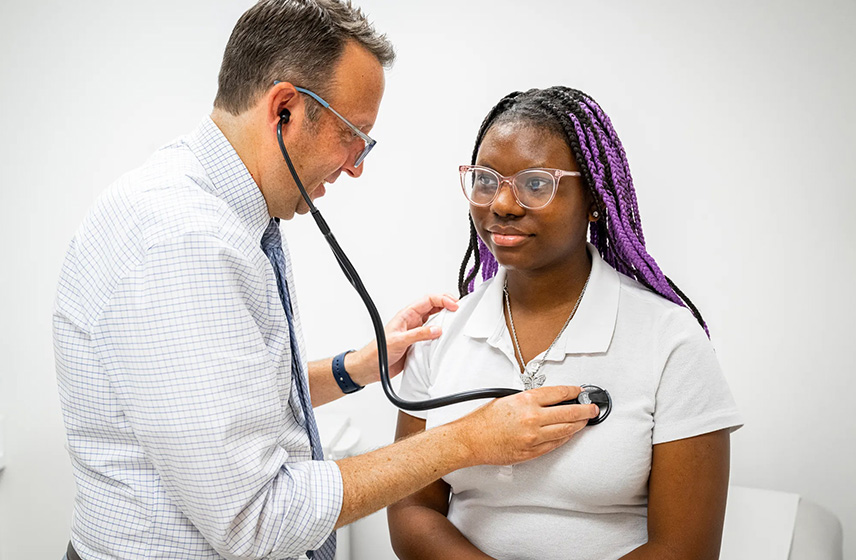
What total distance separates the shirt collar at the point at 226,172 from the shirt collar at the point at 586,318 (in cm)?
44

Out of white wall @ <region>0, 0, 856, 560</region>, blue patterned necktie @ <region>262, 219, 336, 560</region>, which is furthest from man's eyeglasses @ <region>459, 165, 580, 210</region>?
white wall @ <region>0, 0, 856, 560</region>

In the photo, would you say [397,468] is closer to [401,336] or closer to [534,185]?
[401,336]

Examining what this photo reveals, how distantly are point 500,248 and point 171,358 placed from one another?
0.56m

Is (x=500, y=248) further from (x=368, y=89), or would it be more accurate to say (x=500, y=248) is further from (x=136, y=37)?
(x=136, y=37)

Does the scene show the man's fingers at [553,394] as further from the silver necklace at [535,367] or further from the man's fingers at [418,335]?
the man's fingers at [418,335]

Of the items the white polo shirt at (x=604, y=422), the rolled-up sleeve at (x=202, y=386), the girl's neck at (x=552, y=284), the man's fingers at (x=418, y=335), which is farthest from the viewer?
the man's fingers at (x=418, y=335)

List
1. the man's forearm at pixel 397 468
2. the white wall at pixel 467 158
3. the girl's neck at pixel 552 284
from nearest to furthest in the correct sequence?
the man's forearm at pixel 397 468
the girl's neck at pixel 552 284
the white wall at pixel 467 158

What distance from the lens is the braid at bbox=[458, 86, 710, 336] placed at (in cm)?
130

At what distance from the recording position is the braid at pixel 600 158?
1304 mm

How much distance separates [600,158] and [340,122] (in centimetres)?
45

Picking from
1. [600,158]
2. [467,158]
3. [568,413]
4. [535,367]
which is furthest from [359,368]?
Result: [467,158]

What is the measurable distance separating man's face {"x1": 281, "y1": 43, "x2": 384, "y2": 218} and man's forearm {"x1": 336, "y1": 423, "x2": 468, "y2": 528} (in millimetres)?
435

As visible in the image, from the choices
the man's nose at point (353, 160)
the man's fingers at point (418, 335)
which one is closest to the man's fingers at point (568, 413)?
the man's fingers at point (418, 335)

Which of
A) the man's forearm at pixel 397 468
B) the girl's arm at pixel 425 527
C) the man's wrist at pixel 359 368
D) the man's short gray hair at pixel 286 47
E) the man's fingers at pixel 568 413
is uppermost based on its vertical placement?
the man's short gray hair at pixel 286 47
